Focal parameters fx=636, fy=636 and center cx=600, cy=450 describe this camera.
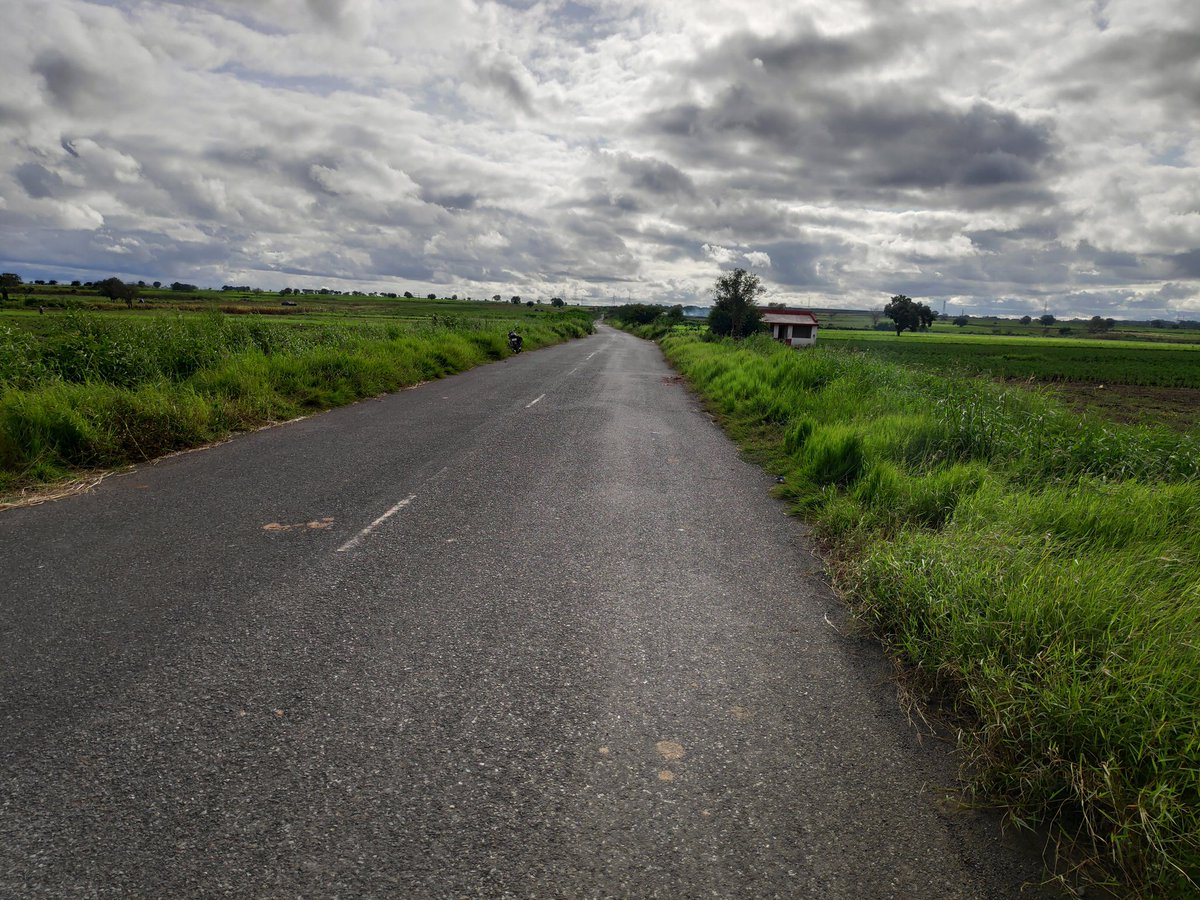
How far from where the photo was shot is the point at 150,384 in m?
9.44

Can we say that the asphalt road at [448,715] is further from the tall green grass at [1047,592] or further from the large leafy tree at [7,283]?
the large leafy tree at [7,283]

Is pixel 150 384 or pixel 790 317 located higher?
pixel 790 317

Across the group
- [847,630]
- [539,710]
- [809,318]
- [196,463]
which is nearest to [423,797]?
[539,710]

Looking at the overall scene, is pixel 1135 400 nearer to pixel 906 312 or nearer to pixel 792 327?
pixel 792 327

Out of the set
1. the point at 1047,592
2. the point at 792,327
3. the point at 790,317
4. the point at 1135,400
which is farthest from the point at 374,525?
the point at 790,317

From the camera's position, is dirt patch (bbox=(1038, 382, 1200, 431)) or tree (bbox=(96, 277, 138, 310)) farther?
tree (bbox=(96, 277, 138, 310))

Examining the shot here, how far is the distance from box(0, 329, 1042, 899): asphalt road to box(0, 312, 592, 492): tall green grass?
1.73m

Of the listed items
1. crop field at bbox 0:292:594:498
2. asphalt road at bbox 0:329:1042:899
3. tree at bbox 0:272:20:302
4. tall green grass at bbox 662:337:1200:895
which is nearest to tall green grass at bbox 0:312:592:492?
crop field at bbox 0:292:594:498

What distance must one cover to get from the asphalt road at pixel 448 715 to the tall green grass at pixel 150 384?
5.67ft

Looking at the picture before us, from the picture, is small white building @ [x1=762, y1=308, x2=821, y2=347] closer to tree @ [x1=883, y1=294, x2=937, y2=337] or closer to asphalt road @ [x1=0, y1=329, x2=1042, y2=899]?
tree @ [x1=883, y1=294, x2=937, y2=337]

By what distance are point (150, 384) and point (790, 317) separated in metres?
83.5

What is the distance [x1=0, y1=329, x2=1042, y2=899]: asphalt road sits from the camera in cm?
234

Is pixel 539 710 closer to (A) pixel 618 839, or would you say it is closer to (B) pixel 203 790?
(A) pixel 618 839

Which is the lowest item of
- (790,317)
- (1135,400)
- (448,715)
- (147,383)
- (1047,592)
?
(1135,400)
